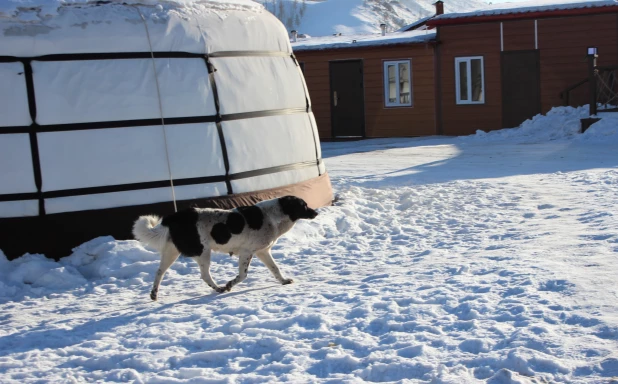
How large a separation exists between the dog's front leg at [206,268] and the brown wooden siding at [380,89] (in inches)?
641

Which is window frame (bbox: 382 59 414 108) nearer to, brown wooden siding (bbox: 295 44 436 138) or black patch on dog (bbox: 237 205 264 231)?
brown wooden siding (bbox: 295 44 436 138)

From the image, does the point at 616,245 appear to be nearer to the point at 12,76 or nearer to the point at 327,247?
the point at 327,247

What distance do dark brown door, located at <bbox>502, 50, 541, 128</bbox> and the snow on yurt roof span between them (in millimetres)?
13145

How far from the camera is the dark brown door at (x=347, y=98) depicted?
22766 mm

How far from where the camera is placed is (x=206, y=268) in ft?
21.0

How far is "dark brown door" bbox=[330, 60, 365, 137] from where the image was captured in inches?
896

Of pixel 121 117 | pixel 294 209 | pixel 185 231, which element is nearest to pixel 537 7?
pixel 121 117

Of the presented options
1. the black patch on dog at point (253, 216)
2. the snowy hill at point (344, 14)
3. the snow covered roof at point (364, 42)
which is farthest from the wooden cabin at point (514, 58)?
the snowy hill at point (344, 14)

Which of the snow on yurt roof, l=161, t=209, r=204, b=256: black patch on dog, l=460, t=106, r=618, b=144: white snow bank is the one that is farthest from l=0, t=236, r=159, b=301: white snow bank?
l=460, t=106, r=618, b=144: white snow bank

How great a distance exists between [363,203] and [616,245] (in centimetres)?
376

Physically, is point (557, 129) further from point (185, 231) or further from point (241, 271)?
point (185, 231)

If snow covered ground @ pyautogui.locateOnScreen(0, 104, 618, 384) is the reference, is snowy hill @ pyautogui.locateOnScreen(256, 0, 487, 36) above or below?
above

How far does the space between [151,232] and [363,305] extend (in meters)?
1.76

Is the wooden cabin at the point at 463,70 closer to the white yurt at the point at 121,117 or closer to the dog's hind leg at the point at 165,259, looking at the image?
the white yurt at the point at 121,117
